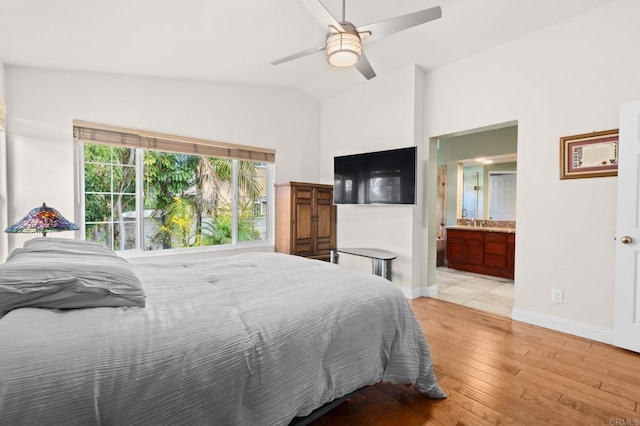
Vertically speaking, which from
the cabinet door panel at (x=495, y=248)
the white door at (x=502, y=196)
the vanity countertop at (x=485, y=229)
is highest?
the white door at (x=502, y=196)

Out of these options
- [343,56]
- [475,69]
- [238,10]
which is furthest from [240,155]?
[475,69]

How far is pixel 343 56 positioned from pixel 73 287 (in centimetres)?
211

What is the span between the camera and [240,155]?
4262 millimetres

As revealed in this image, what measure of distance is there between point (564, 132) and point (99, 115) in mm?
4629

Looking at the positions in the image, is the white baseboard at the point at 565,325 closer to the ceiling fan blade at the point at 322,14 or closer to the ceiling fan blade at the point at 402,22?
the ceiling fan blade at the point at 402,22

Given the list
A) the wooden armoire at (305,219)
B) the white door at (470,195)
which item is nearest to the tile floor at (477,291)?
the white door at (470,195)

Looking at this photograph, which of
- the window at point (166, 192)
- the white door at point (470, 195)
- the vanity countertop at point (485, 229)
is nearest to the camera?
the window at point (166, 192)

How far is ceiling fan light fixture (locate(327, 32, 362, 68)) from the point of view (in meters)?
2.13

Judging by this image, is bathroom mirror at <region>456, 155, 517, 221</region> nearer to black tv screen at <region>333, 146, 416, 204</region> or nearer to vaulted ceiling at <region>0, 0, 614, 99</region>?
black tv screen at <region>333, 146, 416, 204</region>

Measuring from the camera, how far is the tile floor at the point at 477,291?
3639 mm

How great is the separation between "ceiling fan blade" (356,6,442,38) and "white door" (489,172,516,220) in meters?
4.58

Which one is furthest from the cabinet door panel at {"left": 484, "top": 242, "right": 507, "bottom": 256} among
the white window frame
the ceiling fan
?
the ceiling fan

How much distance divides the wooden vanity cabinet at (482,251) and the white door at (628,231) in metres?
2.32

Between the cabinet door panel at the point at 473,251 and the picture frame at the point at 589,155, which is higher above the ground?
the picture frame at the point at 589,155
